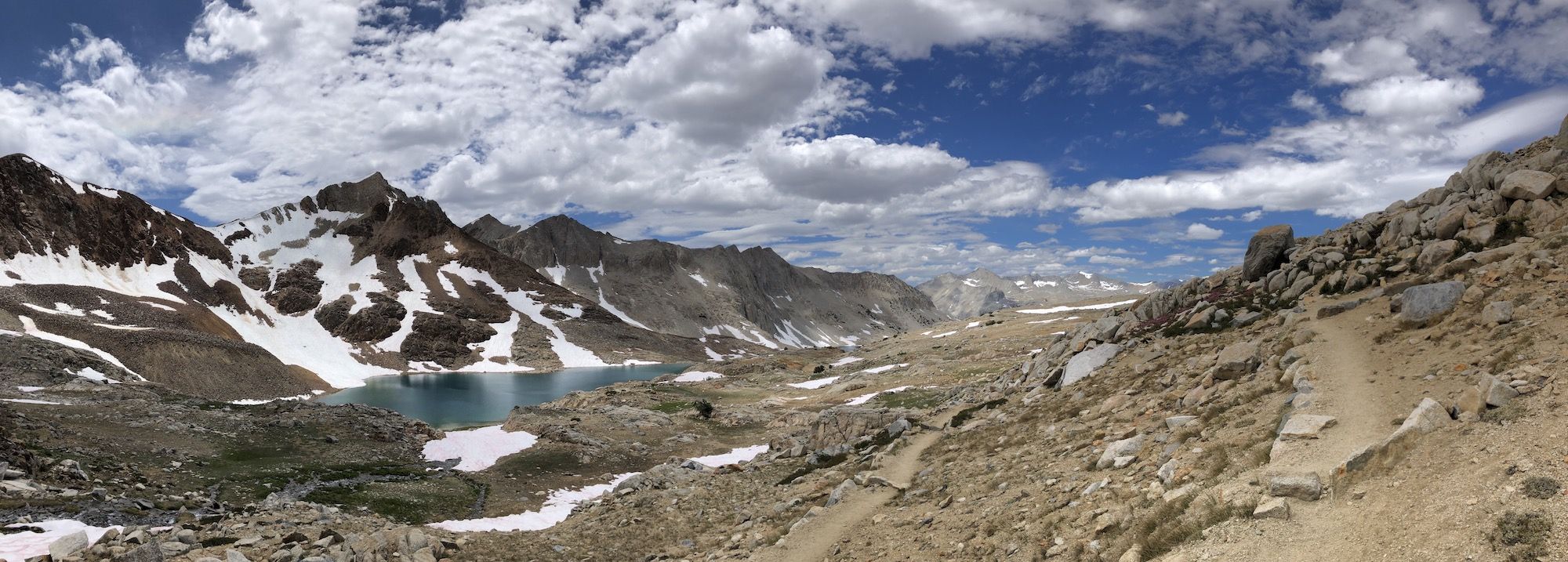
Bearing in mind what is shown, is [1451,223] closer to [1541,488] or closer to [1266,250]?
[1266,250]

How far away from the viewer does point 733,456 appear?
4791 centimetres

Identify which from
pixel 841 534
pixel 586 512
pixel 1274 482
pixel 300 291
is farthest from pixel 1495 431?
pixel 300 291

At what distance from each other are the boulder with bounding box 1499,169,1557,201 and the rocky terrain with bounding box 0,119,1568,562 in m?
0.10

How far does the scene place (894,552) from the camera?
16312 millimetres

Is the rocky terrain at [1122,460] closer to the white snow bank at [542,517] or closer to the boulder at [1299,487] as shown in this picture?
the boulder at [1299,487]

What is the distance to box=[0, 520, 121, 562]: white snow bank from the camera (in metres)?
18.6

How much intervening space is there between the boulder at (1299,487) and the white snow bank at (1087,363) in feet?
58.8

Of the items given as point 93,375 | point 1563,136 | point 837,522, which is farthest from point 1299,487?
point 93,375

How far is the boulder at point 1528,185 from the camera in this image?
21.4 m

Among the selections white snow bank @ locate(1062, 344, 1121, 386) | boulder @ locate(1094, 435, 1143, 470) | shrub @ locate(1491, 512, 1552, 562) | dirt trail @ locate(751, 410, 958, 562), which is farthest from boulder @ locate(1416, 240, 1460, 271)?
shrub @ locate(1491, 512, 1552, 562)

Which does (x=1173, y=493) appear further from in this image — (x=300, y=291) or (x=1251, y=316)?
(x=300, y=291)

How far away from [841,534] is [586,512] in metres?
16.9

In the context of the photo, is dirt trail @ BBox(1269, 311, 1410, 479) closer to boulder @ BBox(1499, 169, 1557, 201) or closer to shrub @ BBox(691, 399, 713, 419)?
boulder @ BBox(1499, 169, 1557, 201)

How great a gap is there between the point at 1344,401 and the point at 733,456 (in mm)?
37931
